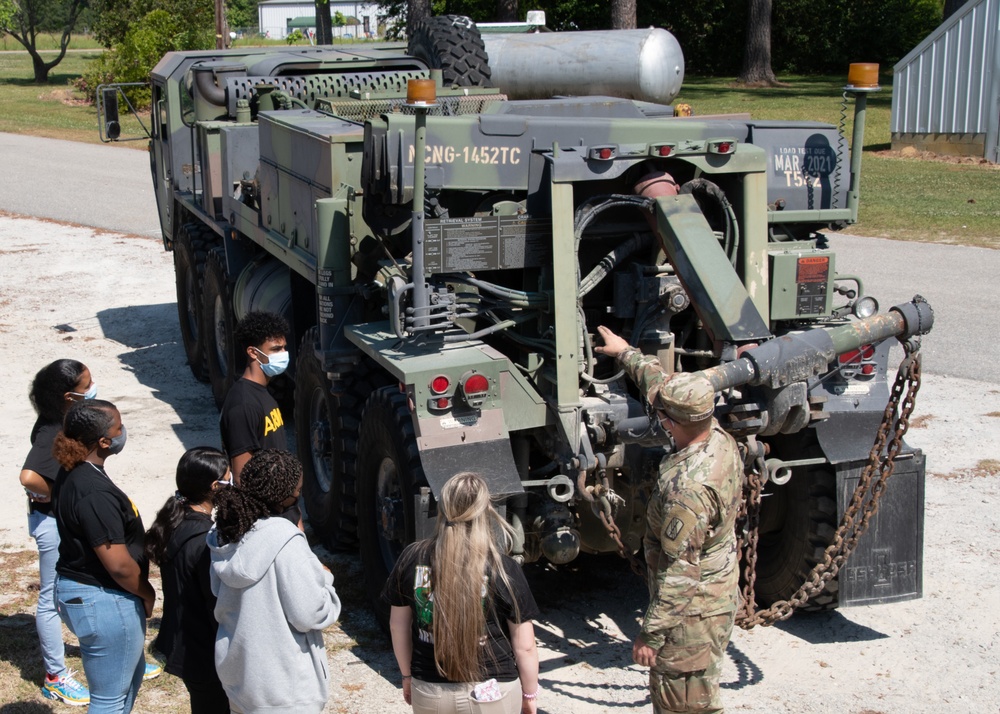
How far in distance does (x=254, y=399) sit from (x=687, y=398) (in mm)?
2354

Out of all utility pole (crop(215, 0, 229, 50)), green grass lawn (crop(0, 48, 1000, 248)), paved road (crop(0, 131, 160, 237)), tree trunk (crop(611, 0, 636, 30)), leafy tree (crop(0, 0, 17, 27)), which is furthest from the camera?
leafy tree (crop(0, 0, 17, 27))

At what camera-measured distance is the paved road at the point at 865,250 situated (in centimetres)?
1127

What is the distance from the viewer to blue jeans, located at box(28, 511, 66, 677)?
211 inches

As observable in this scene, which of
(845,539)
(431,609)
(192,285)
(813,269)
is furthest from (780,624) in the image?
(192,285)

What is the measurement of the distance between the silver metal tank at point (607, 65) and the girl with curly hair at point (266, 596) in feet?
16.6

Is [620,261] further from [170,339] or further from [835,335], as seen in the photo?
[170,339]

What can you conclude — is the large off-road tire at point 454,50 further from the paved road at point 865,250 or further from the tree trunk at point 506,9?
the tree trunk at point 506,9

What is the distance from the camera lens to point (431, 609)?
12.4 ft

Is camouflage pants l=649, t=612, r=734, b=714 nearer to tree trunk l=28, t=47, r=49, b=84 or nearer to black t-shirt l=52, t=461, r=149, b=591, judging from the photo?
black t-shirt l=52, t=461, r=149, b=591

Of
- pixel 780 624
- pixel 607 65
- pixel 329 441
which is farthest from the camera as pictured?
pixel 607 65

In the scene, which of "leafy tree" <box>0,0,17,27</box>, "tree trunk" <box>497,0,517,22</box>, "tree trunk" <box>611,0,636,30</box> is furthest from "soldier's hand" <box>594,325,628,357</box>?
"leafy tree" <box>0,0,17,27</box>

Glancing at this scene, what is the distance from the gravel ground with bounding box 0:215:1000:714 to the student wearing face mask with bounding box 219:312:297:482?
41.3 inches

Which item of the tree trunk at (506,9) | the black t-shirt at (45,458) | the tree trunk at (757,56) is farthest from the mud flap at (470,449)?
the tree trunk at (757,56)

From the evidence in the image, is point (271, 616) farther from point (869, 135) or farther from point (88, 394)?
point (869, 135)
